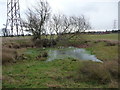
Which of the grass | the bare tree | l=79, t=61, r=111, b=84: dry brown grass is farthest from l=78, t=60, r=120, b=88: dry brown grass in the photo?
the bare tree

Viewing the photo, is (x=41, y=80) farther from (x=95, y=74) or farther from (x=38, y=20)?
(x=38, y=20)

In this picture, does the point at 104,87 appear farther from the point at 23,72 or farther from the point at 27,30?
the point at 27,30

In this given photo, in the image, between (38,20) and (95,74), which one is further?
(38,20)

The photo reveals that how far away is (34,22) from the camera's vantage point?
3859 centimetres

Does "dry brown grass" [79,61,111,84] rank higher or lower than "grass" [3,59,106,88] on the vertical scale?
higher

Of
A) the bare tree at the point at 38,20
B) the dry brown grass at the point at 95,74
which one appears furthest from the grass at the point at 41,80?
the bare tree at the point at 38,20

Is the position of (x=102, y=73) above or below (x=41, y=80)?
above

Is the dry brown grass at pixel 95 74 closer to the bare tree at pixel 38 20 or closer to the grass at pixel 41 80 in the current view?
the grass at pixel 41 80

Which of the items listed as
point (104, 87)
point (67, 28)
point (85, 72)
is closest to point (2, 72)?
point (85, 72)

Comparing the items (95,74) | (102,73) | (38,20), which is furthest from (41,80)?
(38,20)

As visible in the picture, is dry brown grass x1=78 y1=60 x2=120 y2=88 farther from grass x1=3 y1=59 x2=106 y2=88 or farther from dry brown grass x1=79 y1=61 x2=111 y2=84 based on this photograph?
grass x1=3 y1=59 x2=106 y2=88

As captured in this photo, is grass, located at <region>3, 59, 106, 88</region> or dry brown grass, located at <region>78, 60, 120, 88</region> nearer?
grass, located at <region>3, 59, 106, 88</region>

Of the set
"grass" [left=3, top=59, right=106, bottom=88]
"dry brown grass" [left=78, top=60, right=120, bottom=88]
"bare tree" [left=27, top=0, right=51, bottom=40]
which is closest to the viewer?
"grass" [left=3, top=59, right=106, bottom=88]

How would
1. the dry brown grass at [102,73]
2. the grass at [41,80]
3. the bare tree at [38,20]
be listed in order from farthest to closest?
the bare tree at [38,20] → the dry brown grass at [102,73] → the grass at [41,80]
